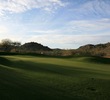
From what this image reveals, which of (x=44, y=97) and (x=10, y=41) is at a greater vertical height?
(x=10, y=41)

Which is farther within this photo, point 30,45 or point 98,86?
point 30,45

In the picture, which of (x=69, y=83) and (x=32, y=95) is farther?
(x=69, y=83)

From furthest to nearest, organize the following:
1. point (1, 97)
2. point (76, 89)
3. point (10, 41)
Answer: point (10, 41)
point (76, 89)
point (1, 97)

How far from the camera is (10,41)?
3782 inches

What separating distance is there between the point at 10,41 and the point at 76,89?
84.4 metres

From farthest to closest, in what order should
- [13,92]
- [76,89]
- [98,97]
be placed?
[76,89], [98,97], [13,92]

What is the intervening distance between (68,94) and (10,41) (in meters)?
85.5

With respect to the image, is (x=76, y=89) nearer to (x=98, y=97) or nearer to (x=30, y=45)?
(x=98, y=97)

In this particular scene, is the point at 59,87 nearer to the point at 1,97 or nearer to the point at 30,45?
the point at 1,97

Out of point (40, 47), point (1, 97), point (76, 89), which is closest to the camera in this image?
point (1, 97)

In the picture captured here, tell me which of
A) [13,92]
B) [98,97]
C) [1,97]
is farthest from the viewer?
[98,97]

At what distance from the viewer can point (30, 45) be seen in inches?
5005

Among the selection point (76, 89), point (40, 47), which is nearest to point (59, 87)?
point (76, 89)

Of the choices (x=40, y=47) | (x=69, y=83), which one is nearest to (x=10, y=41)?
(x=40, y=47)
